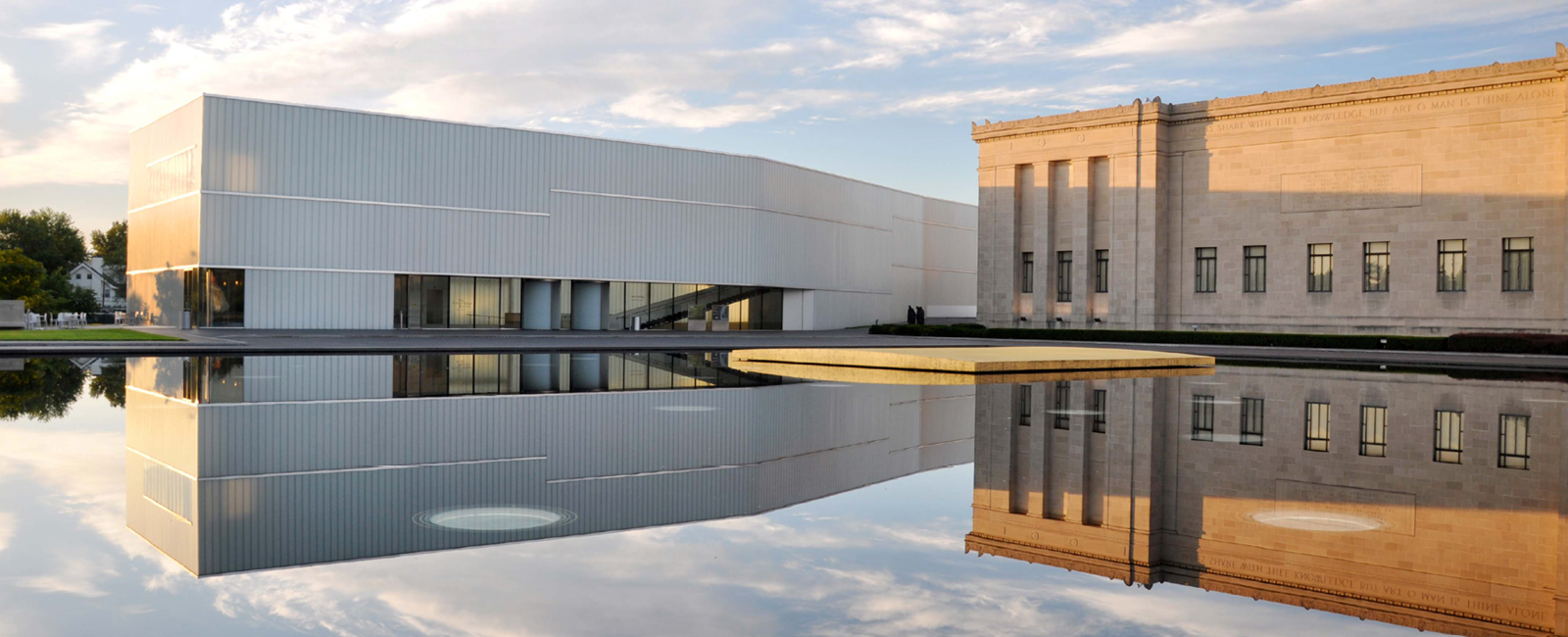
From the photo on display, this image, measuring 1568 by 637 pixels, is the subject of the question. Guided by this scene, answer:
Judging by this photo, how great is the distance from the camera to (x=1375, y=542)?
6348mm

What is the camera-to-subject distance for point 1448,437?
1216 centimetres

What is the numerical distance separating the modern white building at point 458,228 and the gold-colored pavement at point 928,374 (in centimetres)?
2706

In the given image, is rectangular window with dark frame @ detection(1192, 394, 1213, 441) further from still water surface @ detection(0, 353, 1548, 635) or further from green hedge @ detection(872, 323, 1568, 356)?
green hedge @ detection(872, 323, 1568, 356)

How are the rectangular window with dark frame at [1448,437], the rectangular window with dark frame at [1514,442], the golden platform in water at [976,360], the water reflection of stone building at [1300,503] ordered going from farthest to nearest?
the golden platform in water at [976,360] < the rectangular window with dark frame at [1448,437] < the rectangular window with dark frame at [1514,442] < the water reflection of stone building at [1300,503]

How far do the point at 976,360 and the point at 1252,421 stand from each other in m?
9.06

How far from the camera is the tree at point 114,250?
136 metres

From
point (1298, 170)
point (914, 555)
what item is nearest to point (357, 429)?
point (914, 555)

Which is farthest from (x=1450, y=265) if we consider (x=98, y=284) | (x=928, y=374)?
(x=98, y=284)

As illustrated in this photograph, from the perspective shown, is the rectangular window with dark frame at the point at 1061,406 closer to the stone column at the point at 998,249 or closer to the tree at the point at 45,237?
the stone column at the point at 998,249

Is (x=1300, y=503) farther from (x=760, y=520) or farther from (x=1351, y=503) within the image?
(x=760, y=520)

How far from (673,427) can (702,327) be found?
48331mm

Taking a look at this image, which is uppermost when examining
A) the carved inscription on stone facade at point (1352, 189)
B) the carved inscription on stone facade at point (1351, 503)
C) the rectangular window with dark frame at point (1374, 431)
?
the carved inscription on stone facade at point (1352, 189)

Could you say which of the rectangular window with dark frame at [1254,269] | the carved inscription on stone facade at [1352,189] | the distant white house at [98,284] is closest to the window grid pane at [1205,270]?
the rectangular window with dark frame at [1254,269]

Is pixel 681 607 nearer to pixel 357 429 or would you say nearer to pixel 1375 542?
pixel 1375 542
